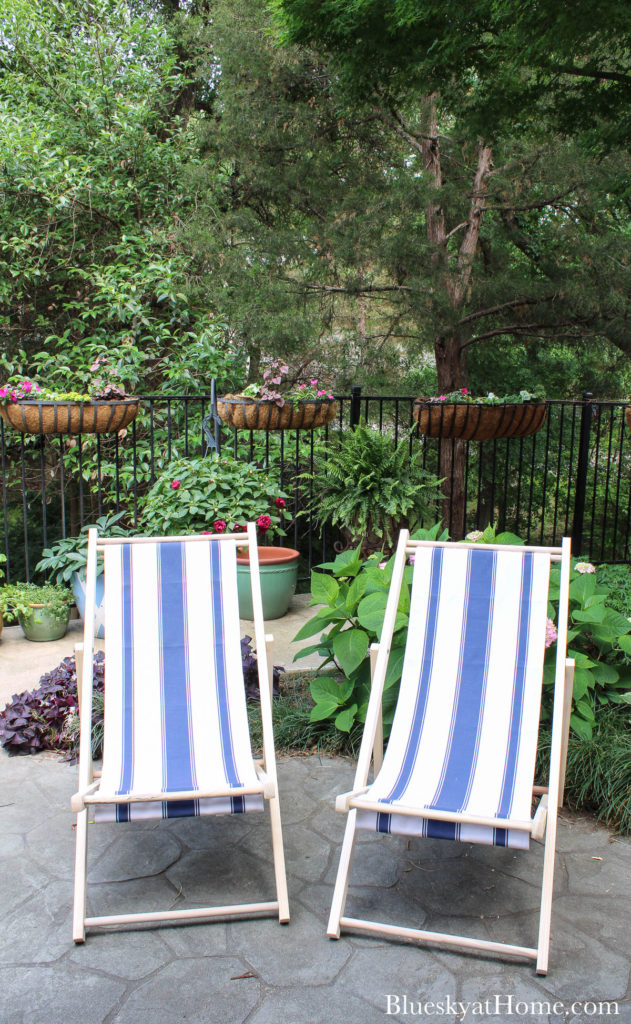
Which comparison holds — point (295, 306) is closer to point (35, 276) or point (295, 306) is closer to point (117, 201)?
point (117, 201)

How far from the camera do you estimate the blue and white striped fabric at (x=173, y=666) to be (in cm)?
232

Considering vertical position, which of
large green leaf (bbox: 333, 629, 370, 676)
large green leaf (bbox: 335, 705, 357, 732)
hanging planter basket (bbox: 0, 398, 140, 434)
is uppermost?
hanging planter basket (bbox: 0, 398, 140, 434)

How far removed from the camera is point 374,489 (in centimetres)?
475

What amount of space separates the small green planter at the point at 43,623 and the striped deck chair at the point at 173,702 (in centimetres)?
179

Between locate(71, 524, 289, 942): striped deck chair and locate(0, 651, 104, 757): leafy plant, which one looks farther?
locate(0, 651, 104, 757): leafy plant

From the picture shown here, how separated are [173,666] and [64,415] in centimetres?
204

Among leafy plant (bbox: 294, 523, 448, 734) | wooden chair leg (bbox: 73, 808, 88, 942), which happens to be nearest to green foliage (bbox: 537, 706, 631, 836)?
leafy plant (bbox: 294, 523, 448, 734)

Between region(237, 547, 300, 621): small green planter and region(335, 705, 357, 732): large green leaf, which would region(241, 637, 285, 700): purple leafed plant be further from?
region(237, 547, 300, 621): small green planter

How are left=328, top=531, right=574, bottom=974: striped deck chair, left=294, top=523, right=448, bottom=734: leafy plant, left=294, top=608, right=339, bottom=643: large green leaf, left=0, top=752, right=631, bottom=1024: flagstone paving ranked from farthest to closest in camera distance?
left=294, top=608, right=339, bottom=643: large green leaf → left=294, top=523, right=448, bottom=734: leafy plant → left=328, top=531, right=574, bottom=974: striped deck chair → left=0, top=752, right=631, bottom=1024: flagstone paving

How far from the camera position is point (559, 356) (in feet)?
31.8

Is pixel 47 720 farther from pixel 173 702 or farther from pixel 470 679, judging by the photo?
pixel 470 679

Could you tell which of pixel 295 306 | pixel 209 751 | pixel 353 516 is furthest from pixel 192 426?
pixel 209 751

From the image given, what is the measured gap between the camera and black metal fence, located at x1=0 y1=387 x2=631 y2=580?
5.41 m

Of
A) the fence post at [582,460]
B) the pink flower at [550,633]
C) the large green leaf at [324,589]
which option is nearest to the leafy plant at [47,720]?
the large green leaf at [324,589]
